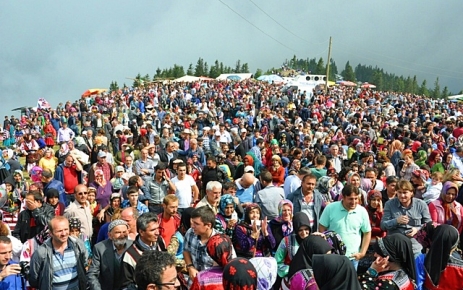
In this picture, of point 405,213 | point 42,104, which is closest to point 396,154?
point 405,213

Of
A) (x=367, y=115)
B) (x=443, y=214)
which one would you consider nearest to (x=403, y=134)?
(x=367, y=115)

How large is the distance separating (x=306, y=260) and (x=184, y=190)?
3.77 meters

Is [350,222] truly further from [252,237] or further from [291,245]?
[252,237]

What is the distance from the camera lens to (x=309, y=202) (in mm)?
6000

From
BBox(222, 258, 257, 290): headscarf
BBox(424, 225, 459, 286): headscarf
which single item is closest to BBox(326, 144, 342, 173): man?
BBox(424, 225, 459, 286): headscarf

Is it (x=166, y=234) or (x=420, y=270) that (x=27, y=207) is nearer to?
(x=166, y=234)

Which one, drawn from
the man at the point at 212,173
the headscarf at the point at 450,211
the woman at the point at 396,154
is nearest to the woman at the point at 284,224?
the headscarf at the point at 450,211

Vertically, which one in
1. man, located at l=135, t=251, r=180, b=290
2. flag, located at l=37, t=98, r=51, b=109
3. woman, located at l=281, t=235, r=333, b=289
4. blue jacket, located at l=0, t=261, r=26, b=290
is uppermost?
flag, located at l=37, t=98, r=51, b=109

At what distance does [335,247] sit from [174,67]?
13185cm

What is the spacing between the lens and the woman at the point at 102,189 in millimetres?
7016

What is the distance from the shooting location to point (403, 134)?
14164 mm

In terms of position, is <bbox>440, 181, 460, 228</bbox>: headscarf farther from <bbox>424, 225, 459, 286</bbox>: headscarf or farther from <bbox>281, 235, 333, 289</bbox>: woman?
<bbox>281, 235, 333, 289</bbox>: woman

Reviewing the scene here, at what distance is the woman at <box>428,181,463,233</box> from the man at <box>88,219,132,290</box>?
3.97 metres

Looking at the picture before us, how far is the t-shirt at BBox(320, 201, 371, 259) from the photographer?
509 centimetres
